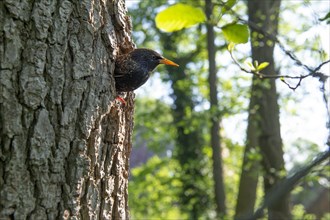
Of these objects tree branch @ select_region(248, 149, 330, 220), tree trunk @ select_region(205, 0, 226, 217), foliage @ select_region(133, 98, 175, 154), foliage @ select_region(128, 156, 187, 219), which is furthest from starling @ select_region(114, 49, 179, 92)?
foliage @ select_region(128, 156, 187, 219)

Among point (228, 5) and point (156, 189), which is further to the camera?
point (156, 189)

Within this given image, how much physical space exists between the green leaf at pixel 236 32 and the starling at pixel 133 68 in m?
0.56

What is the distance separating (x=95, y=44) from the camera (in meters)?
1.99

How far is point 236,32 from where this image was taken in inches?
68.2

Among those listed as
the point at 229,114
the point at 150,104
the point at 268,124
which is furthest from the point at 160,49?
the point at 268,124

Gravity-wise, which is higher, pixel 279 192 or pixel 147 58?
pixel 147 58

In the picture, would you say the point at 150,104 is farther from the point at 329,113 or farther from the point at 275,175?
the point at 329,113

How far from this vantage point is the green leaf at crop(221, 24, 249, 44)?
173cm

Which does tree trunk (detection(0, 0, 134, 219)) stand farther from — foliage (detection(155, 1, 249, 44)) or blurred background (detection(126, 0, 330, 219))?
blurred background (detection(126, 0, 330, 219))

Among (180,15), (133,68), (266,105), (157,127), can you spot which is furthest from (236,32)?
(157,127)

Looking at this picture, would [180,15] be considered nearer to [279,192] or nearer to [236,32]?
[236,32]

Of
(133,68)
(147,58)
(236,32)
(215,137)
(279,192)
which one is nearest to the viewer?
(236,32)

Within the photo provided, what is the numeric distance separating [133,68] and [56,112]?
19.6 inches

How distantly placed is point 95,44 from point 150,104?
955cm
